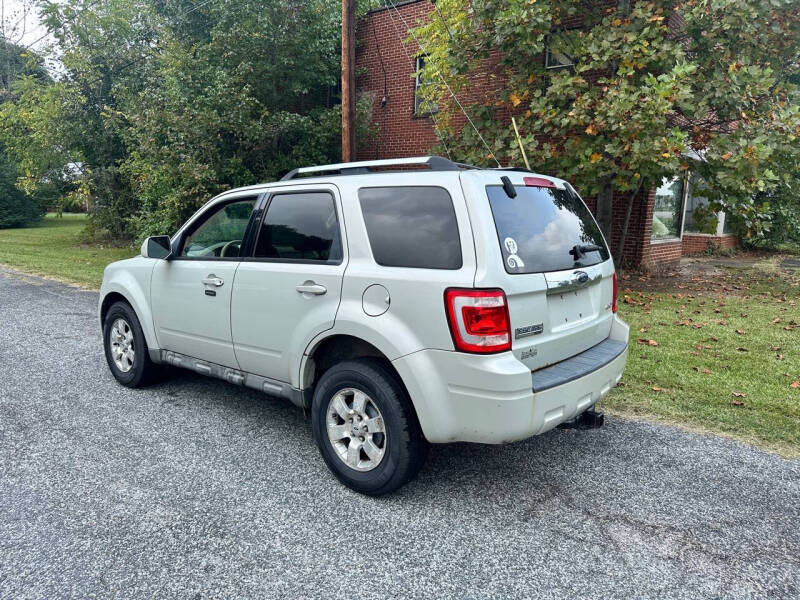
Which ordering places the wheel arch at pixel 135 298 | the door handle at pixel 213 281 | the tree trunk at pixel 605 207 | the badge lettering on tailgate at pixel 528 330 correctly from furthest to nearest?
the tree trunk at pixel 605 207 < the wheel arch at pixel 135 298 < the door handle at pixel 213 281 < the badge lettering on tailgate at pixel 528 330

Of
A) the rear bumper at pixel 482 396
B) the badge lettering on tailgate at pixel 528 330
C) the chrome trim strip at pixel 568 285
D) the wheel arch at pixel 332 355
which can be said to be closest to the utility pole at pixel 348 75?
the wheel arch at pixel 332 355

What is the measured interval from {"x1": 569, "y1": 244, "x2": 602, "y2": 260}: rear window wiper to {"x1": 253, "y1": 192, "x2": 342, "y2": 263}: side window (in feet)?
4.67

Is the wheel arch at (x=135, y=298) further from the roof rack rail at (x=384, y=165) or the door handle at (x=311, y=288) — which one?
the door handle at (x=311, y=288)

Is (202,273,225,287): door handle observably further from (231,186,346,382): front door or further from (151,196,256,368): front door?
(231,186,346,382): front door

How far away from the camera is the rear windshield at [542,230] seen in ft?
10.4

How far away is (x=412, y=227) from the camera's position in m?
3.32

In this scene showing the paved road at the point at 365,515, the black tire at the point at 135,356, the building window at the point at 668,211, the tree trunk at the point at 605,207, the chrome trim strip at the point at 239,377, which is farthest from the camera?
the building window at the point at 668,211

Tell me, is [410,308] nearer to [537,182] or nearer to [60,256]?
[537,182]

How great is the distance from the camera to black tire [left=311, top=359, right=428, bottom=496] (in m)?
3.19

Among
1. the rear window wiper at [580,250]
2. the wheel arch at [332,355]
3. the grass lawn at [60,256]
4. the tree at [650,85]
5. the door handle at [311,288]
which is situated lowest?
the grass lawn at [60,256]

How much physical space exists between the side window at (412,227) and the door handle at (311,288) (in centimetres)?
41

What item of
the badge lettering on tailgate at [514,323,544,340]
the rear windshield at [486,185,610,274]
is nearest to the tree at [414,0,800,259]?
the rear windshield at [486,185,610,274]

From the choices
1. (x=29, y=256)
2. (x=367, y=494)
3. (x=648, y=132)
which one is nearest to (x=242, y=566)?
(x=367, y=494)

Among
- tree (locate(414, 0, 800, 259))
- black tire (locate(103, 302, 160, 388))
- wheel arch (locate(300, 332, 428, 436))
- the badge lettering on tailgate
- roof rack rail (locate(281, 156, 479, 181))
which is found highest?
tree (locate(414, 0, 800, 259))
